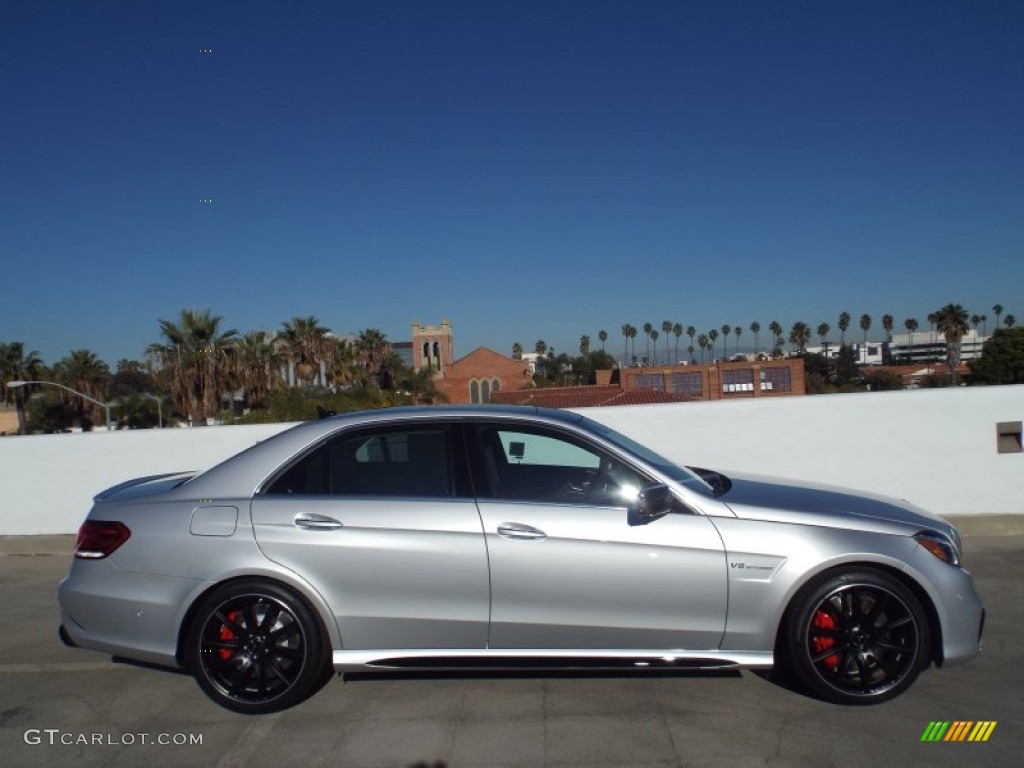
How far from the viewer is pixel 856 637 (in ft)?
12.9

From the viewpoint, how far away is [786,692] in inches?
163

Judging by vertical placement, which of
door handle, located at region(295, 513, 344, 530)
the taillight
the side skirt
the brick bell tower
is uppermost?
the brick bell tower

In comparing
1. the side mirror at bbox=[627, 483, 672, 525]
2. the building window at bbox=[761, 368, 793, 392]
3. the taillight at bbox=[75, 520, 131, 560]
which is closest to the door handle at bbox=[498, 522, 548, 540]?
the side mirror at bbox=[627, 483, 672, 525]

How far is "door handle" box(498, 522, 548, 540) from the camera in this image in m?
3.91

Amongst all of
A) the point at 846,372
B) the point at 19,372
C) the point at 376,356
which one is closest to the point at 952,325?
the point at 846,372

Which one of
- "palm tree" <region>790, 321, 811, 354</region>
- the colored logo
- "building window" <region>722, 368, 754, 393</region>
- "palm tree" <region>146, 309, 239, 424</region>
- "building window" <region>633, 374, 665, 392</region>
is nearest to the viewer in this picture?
the colored logo

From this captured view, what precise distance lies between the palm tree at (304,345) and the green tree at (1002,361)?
3396cm

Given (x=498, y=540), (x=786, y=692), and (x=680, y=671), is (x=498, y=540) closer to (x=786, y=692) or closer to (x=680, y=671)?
(x=680, y=671)

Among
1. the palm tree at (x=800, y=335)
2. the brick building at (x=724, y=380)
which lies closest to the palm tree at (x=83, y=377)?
the brick building at (x=724, y=380)

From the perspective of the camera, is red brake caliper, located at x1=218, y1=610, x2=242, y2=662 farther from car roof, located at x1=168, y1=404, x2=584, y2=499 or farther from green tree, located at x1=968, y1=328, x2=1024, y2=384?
green tree, located at x1=968, y1=328, x2=1024, y2=384

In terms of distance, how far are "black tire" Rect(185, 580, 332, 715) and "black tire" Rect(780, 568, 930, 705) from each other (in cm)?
235

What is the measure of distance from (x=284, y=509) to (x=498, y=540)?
1095 mm

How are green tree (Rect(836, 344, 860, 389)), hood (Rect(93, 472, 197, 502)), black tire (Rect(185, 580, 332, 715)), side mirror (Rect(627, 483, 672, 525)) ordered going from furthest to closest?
green tree (Rect(836, 344, 860, 389))
hood (Rect(93, 472, 197, 502))
black tire (Rect(185, 580, 332, 715))
side mirror (Rect(627, 483, 672, 525))

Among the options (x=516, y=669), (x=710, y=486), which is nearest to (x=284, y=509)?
(x=516, y=669)
